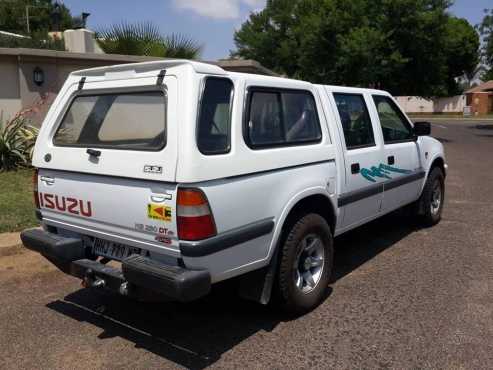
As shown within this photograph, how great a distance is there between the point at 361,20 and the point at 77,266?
1781 centimetres

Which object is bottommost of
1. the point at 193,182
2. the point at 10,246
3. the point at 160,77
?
the point at 10,246

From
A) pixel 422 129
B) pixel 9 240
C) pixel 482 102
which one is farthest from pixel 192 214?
pixel 482 102

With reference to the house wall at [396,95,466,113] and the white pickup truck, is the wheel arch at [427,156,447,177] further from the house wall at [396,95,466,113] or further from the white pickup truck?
the house wall at [396,95,466,113]

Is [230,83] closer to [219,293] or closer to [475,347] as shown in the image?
[219,293]

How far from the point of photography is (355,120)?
4.79m

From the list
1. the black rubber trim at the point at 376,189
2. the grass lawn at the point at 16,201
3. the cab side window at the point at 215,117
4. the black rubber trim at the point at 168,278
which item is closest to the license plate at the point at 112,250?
the black rubber trim at the point at 168,278

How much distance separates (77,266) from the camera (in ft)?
11.6

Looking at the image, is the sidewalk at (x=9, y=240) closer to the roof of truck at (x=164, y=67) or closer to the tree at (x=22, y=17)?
the roof of truck at (x=164, y=67)

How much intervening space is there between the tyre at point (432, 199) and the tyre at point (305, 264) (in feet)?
8.36

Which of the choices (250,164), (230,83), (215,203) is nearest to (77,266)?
(215,203)

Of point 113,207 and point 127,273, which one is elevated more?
point 113,207

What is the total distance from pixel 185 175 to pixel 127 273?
740mm

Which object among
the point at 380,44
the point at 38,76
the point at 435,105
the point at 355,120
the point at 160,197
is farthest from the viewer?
the point at 435,105

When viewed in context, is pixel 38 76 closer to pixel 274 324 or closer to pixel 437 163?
pixel 437 163
